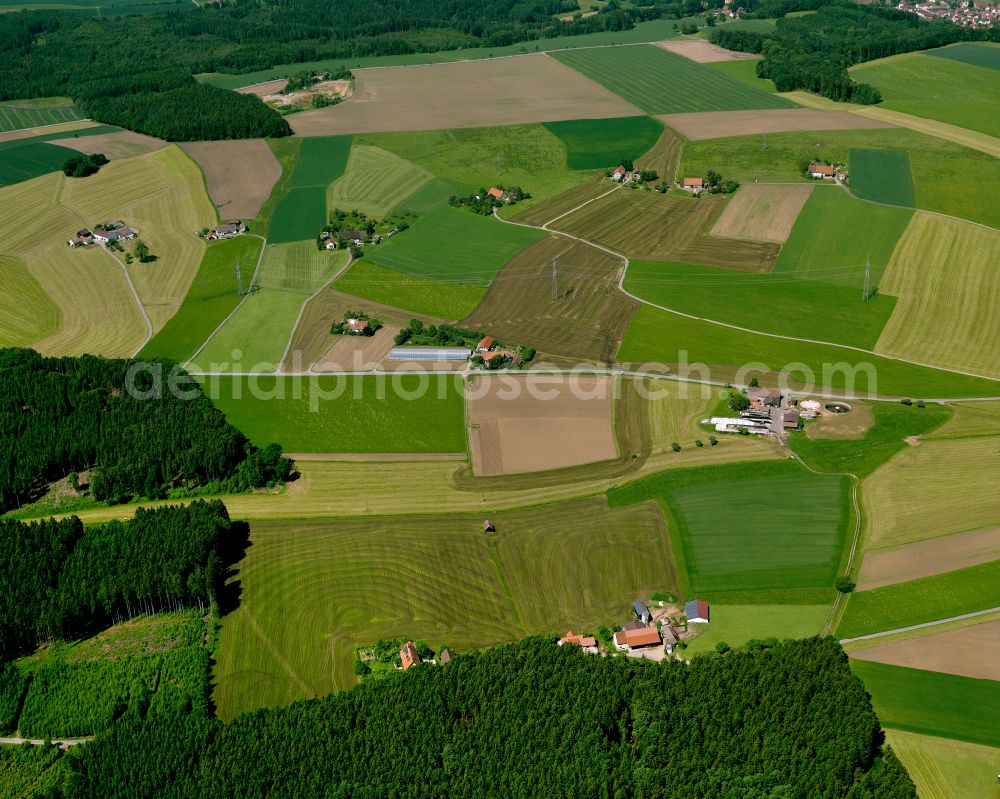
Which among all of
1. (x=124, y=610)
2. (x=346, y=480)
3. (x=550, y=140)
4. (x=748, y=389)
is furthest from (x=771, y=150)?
(x=124, y=610)

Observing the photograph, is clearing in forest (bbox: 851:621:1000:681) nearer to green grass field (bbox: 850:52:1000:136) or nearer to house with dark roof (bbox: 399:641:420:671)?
house with dark roof (bbox: 399:641:420:671)

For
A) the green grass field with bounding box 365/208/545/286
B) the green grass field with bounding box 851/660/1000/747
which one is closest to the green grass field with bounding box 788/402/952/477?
the green grass field with bounding box 851/660/1000/747

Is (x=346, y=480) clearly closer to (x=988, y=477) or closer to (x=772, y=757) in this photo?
(x=772, y=757)

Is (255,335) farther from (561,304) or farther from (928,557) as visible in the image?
(928,557)

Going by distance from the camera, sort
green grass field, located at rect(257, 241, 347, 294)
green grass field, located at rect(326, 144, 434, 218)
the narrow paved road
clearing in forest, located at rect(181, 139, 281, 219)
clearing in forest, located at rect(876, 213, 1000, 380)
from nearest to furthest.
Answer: the narrow paved road → clearing in forest, located at rect(876, 213, 1000, 380) → green grass field, located at rect(257, 241, 347, 294) → green grass field, located at rect(326, 144, 434, 218) → clearing in forest, located at rect(181, 139, 281, 219)

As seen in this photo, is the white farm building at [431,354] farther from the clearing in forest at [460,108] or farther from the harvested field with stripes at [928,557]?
the clearing in forest at [460,108]

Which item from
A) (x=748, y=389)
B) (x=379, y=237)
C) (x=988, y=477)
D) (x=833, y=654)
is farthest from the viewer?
(x=379, y=237)

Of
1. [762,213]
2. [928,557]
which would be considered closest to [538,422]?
[928,557]
